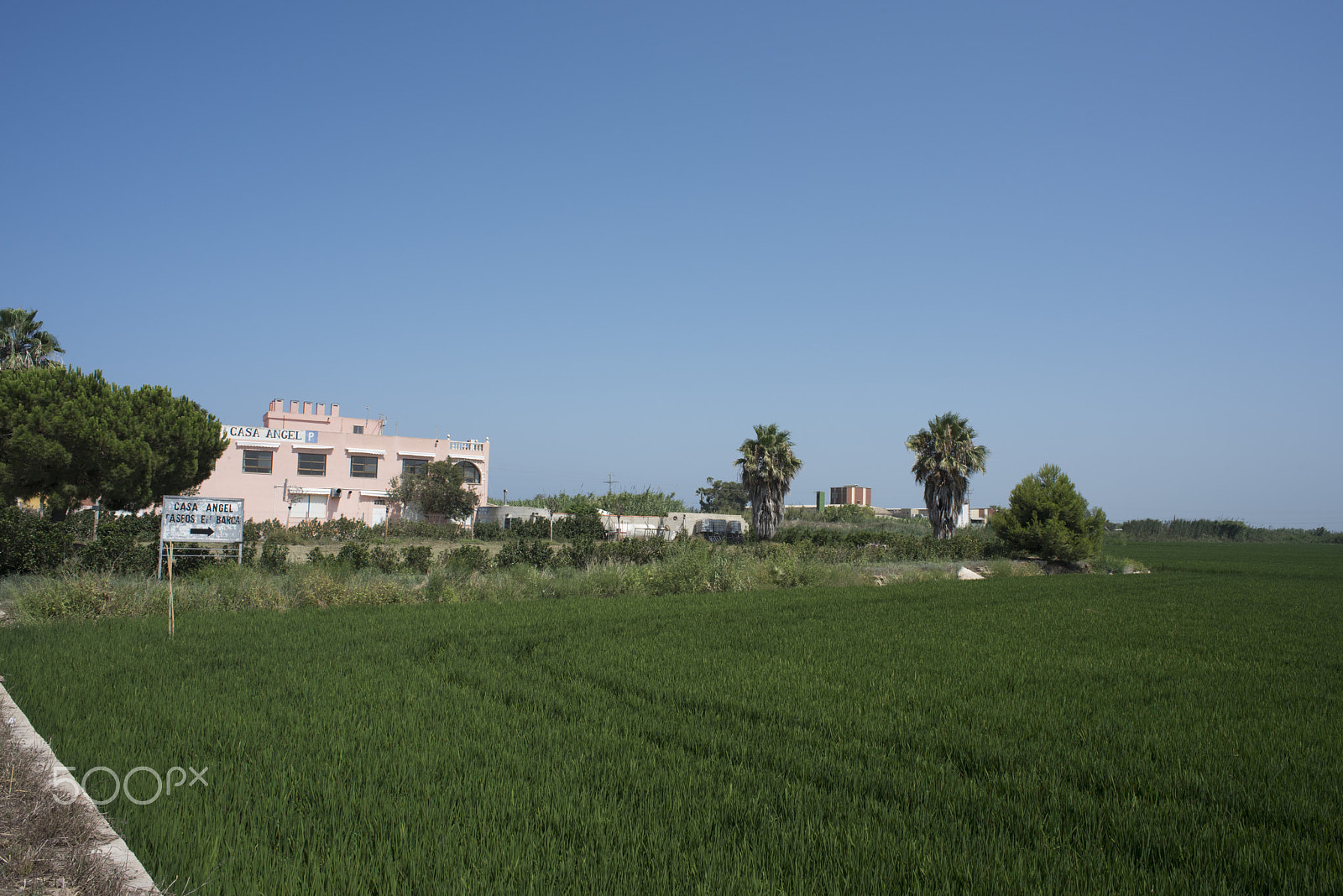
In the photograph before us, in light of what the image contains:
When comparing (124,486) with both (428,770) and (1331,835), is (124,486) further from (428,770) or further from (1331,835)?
(1331,835)

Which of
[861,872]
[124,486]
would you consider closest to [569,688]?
[861,872]

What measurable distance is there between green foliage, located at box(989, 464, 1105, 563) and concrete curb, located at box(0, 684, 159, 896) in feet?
114

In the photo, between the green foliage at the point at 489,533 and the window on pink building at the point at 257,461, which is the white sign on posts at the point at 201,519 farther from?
the window on pink building at the point at 257,461

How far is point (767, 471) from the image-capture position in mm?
44125

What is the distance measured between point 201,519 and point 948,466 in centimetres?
3635

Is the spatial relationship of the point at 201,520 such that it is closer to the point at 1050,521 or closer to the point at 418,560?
the point at 418,560

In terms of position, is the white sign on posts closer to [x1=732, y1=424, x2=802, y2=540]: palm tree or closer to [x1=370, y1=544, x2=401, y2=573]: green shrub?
[x1=370, y1=544, x2=401, y2=573]: green shrub

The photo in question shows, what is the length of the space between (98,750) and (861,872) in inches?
212

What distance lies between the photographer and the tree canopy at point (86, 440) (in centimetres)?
2150

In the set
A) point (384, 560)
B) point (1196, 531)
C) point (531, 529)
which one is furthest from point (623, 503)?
point (1196, 531)

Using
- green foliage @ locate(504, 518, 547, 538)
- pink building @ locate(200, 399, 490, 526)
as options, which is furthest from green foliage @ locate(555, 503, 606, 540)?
pink building @ locate(200, 399, 490, 526)

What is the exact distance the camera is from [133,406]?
23.9 meters

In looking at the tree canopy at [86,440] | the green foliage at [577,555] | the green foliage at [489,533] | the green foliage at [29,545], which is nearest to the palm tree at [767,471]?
the green foliage at [489,533]

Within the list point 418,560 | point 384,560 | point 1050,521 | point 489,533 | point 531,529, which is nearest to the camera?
point 384,560
